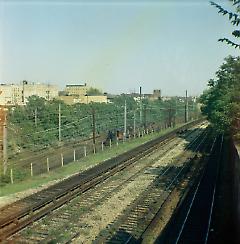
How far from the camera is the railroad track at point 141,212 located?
9391mm

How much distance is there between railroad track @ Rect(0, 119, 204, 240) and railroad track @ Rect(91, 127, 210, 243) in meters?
2.35

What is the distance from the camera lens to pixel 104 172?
18.7m

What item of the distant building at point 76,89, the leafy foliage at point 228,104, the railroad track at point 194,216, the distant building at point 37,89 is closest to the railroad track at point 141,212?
the railroad track at point 194,216

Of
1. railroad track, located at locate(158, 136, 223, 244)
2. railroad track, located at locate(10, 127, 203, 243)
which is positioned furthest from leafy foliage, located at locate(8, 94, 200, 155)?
railroad track, located at locate(158, 136, 223, 244)

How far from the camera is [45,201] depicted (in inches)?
493

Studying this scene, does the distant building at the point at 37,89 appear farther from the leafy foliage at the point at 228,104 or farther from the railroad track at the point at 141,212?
the railroad track at the point at 141,212

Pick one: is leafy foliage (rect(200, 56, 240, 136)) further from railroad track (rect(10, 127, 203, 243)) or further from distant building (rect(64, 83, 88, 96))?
distant building (rect(64, 83, 88, 96))

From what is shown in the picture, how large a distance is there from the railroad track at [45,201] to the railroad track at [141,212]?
2.35m

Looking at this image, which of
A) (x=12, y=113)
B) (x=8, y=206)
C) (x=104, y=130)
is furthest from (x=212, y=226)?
(x=104, y=130)

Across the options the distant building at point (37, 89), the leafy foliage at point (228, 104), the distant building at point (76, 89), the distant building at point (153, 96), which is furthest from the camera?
the distant building at point (153, 96)

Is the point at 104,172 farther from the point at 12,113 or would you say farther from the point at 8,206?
the point at 12,113

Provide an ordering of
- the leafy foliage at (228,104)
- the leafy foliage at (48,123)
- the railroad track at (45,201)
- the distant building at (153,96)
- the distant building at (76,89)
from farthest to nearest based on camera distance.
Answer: the distant building at (153,96), the distant building at (76,89), the leafy foliage at (48,123), the leafy foliage at (228,104), the railroad track at (45,201)

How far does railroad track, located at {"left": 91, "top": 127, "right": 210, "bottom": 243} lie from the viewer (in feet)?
30.8

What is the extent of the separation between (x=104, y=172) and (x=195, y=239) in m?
9.93
